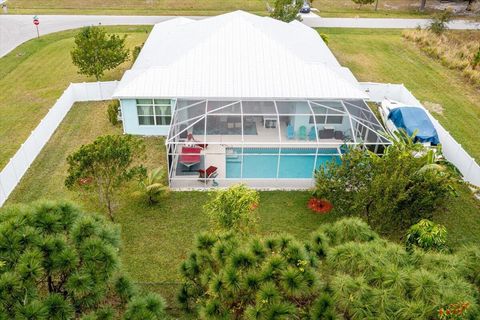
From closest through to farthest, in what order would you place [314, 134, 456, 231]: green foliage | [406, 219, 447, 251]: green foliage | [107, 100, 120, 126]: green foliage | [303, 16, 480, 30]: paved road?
[406, 219, 447, 251]: green foliage < [314, 134, 456, 231]: green foliage < [107, 100, 120, 126]: green foliage < [303, 16, 480, 30]: paved road

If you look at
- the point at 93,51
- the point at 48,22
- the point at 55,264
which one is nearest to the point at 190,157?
the point at 93,51

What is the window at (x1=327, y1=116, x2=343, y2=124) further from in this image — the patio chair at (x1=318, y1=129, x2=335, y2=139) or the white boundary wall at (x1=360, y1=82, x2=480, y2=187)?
the white boundary wall at (x1=360, y1=82, x2=480, y2=187)

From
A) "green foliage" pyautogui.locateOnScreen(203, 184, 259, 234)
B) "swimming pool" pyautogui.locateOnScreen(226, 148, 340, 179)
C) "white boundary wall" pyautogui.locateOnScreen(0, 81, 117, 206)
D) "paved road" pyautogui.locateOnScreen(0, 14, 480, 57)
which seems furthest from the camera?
"paved road" pyautogui.locateOnScreen(0, 14, 480, 57)

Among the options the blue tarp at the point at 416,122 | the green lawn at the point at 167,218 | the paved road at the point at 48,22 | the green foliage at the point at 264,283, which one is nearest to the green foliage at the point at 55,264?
the green foliage at the point at 264,283

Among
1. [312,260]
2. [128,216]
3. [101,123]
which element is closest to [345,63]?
[101,123]

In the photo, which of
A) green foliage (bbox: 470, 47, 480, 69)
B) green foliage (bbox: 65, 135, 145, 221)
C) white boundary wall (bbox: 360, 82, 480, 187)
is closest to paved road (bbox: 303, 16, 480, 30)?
green foliage (bbox: 470, 47, 480, 69)

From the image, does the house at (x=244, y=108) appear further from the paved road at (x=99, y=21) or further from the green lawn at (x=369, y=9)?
the green lawn at (x=369, y=9)
